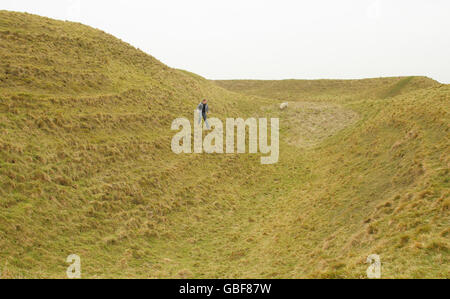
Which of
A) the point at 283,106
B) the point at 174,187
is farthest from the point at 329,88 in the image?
the point at 174,187

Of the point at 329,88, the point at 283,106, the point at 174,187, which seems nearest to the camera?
the point at 174,187

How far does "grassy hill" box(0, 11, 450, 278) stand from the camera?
459 inches

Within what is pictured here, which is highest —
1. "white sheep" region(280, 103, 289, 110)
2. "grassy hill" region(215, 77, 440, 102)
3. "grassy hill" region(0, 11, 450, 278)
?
"grassy hill" region(215, 77, 440, 102)

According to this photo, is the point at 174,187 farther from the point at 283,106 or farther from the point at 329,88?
the point at 329,88

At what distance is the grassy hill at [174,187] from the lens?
38.2ft

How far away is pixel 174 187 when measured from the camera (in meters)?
21.2

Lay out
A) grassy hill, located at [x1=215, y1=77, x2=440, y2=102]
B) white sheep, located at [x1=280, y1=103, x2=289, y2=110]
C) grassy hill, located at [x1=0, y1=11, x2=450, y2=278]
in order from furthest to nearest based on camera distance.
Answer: grassy hill, located at [x1=215, y1=77, x2=440, y2=102], white sheep, located at [x1=280, y1=103, x2=289, y2=110], grassy hill, located at [x1=0, y1=11, x2=450, y2=278]

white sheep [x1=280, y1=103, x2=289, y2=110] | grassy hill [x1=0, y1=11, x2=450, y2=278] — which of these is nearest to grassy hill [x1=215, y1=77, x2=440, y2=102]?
white sheep [x1=280, y1=103, x2=289, y2=110]

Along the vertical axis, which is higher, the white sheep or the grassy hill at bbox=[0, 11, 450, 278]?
the white sheep

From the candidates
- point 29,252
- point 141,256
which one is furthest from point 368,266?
point 29,252

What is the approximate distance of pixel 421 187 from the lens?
513 inches

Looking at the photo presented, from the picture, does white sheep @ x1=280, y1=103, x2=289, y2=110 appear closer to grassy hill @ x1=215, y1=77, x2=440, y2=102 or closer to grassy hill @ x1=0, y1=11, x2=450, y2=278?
grassy hill @ x1=215, y1=77, x2=440, y2=102
